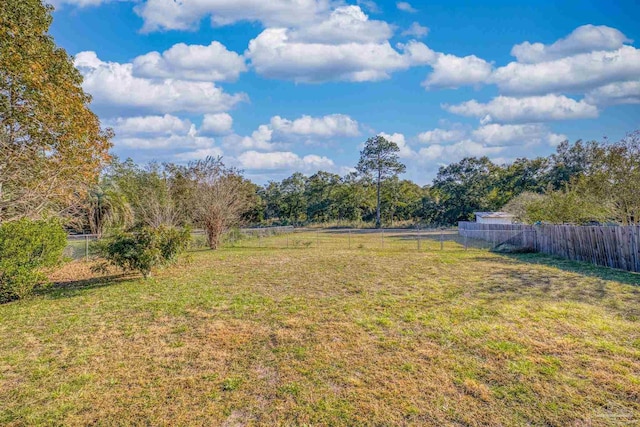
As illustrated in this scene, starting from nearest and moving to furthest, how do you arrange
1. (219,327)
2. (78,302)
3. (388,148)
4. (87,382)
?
(87,382)
(219,327)
(78,302)
(388,148)

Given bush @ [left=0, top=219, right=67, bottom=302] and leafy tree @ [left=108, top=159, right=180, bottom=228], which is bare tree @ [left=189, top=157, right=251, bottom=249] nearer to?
leafy tree @ [left=108, top=159, right=180, bottom=228]

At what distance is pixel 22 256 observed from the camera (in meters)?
7.56

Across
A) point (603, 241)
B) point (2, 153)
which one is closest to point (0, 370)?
point (2, 153)

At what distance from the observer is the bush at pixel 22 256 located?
24.2ft

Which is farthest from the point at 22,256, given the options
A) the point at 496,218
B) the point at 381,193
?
the point at 381,193

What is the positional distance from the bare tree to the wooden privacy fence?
47.4 ft

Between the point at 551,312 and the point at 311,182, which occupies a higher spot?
the point at 311,182

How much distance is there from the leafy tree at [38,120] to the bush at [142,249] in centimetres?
276

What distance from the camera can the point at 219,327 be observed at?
18.9 feet

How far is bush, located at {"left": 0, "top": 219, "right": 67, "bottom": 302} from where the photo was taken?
24.2ft

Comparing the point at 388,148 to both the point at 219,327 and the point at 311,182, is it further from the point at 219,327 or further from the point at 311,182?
the point at 219,327

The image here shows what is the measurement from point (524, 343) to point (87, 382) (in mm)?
5345

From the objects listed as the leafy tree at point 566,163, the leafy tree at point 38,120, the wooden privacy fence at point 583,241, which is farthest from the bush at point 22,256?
the leafy tree at point 566,163

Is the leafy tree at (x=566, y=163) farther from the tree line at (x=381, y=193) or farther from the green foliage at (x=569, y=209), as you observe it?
the green foliage at (x=569, y=209)
